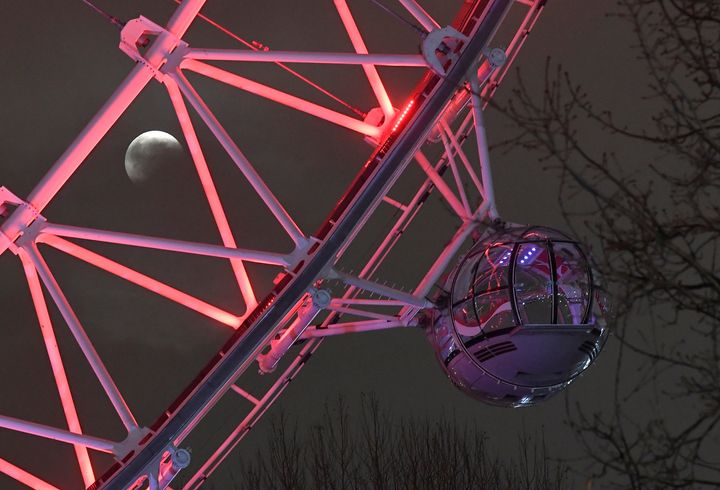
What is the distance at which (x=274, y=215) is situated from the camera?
2714 centimetres

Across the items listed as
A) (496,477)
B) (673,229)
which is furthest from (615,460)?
(496,477)

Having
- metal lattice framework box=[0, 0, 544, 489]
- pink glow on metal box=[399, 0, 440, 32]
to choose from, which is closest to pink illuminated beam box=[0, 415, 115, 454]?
metal lattice framework box=[0, 0, 544, 489]

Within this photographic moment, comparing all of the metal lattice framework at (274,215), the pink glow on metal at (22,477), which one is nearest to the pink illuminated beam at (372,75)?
the metal lattice framework at (274,215)

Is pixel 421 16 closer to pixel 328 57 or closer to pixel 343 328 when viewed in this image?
pixel 328 57

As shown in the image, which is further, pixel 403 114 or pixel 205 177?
pixel 205 177

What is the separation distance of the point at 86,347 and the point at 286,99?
18.6ft

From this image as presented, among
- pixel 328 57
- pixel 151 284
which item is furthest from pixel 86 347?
pixel 328 57

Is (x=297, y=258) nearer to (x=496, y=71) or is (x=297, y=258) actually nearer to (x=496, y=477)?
(x=496, y=71)

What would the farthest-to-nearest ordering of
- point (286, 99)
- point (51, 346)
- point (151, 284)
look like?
1. point (51, 346)
2. point (286, 99)
3. point (151, 284)

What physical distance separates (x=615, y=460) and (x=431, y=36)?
14.6m

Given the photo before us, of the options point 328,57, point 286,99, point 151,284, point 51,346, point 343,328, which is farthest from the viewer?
point 343,328

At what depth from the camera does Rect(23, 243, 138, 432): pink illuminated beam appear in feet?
86.7

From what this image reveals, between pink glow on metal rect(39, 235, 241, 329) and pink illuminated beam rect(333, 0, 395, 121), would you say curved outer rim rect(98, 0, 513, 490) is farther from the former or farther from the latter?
pink illuminated beam rect(333, 0, 395, 121)

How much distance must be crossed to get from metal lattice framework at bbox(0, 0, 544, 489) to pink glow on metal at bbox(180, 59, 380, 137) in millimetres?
30
